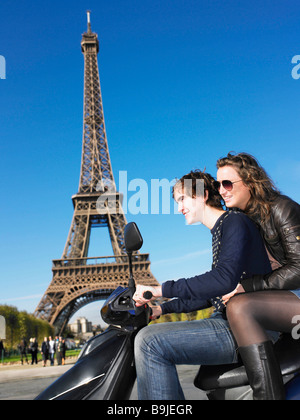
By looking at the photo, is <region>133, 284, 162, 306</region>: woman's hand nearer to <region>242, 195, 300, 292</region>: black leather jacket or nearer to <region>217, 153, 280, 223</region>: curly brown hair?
<region>242, 195, 300, 292</region>: black leather jacket

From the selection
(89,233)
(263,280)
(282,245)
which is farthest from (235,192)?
(89,233)

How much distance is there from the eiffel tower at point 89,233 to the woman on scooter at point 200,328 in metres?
29.5

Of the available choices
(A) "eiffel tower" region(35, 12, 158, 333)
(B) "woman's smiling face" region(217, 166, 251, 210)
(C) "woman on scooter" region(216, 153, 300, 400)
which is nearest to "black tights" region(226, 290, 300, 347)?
(C) "woman on scooter" region(216, 153, 300, 400)

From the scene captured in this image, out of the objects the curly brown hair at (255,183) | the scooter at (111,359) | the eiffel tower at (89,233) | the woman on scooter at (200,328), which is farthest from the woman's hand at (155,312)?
the eiffel tower at (89,233)

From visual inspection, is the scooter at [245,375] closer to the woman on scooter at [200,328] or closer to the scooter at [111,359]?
the woman on scooter at [200,328]

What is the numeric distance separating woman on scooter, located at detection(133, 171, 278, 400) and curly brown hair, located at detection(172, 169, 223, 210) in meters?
0.24

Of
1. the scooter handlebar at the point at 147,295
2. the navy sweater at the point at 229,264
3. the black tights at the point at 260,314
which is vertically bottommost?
the black tights at the point at 260,314

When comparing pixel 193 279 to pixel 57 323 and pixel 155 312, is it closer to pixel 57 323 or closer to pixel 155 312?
pixel 155 312

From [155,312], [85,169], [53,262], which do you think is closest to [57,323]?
[53,262]

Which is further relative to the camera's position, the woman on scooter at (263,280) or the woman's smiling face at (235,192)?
the woman's smiling face at (235,192)

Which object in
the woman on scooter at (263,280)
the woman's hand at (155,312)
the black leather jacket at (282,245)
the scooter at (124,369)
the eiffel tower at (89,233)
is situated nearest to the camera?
the woman on scooter at (263,280)

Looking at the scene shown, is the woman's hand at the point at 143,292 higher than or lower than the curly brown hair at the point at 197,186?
lower

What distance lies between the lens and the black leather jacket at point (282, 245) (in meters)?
1.71

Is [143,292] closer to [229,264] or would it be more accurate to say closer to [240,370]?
[229,264]
